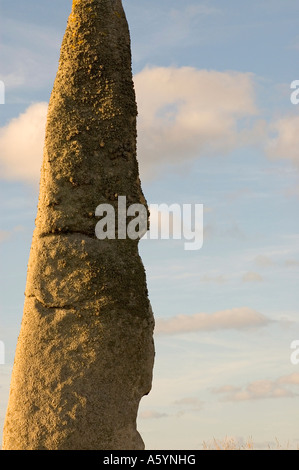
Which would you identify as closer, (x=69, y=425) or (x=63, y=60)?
(x=69, y=425)

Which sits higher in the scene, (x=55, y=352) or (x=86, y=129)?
(x=86, y=129)

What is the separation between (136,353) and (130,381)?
41cm

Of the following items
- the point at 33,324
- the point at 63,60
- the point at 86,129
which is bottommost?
the point at 33,324

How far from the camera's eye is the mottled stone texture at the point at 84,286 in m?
11.2

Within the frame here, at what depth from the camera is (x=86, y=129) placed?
39.1 feet

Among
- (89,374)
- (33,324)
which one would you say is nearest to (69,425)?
(89,374)

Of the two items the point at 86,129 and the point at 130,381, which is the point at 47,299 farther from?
the point at 86,129

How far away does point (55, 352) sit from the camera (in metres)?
11.3

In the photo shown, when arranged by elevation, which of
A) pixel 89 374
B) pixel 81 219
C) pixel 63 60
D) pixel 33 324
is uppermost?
pixel 63 60

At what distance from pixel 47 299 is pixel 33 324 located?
1.37 feet

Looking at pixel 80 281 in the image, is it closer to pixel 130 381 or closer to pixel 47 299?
pixel 47 299

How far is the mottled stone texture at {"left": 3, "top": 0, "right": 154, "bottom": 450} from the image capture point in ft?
36.7

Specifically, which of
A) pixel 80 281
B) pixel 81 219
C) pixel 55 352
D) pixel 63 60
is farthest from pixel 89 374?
pixel 63 60

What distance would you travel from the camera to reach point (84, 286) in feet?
37.4
